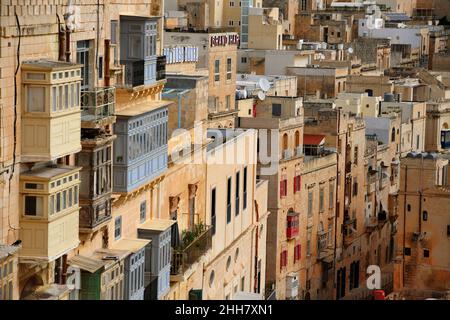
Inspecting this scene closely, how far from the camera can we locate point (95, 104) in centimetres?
1488

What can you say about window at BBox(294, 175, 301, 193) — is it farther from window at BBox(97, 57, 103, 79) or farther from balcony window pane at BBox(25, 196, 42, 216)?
balcony window pane at BBox(25, 196, 42, 216)

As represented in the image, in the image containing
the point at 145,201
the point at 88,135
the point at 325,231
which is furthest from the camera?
the point at 325,231

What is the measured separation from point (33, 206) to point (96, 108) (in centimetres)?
158

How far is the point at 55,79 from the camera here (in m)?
13.5

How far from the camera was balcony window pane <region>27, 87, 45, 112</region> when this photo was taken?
44.4 feet

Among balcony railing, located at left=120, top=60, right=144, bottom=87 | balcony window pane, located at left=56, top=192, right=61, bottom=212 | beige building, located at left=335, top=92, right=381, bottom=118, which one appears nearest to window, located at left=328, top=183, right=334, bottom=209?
beige building, located at left=335, top=92, right=381, bottom=118

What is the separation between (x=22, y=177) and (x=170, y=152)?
200 inches

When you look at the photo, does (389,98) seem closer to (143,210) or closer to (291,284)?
(291,284)

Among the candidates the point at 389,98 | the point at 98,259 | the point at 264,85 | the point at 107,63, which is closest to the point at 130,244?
the point at 98,259

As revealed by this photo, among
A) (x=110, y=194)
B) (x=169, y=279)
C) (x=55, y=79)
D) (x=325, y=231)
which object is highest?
(x=55, y=79)

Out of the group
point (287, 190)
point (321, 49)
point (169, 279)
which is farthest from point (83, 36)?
point (321, 49)

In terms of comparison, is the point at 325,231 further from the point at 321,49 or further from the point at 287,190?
the point at 321,49

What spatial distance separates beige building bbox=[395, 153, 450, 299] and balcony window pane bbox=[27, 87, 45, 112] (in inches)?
→ 833

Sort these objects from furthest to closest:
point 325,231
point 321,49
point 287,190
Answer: point 321,49, point 325,231, point 287,190
